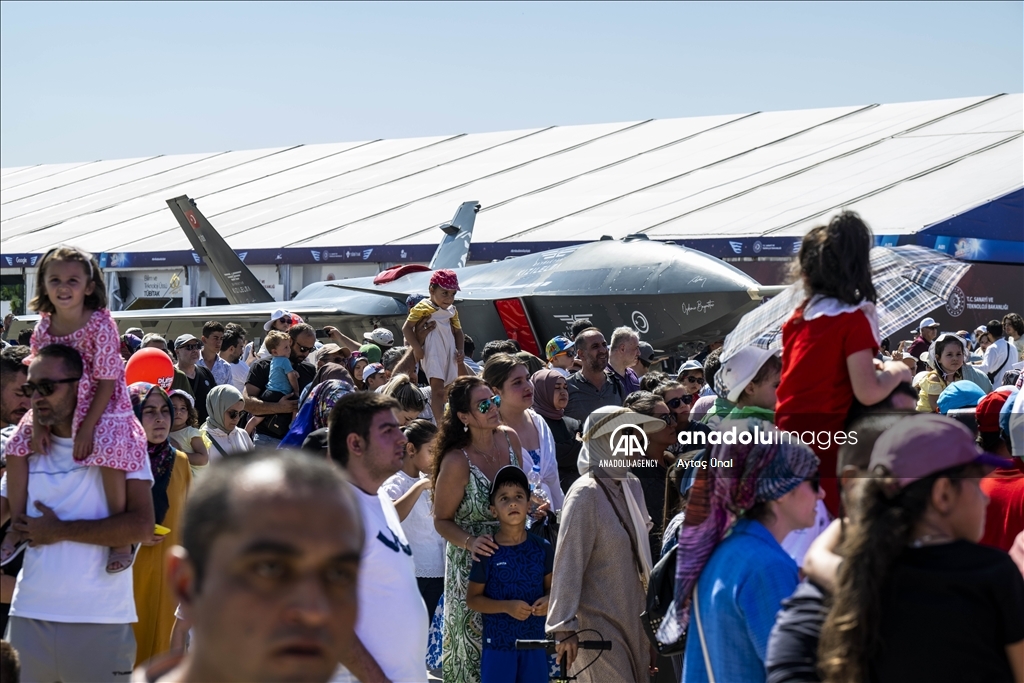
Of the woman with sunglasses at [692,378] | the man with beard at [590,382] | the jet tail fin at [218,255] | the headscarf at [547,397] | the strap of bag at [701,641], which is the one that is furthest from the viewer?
the jet tail fin at [218,255]

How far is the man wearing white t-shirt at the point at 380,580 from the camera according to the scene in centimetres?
327

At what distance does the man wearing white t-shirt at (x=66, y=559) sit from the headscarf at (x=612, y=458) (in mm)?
1941

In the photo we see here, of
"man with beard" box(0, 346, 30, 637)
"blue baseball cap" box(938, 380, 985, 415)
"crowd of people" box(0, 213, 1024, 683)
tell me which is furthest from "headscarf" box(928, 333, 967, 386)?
"man with beard" box(0, 346, 30, 637)

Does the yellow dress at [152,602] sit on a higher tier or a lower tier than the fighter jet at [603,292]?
lower

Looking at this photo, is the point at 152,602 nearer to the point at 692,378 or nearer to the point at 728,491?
the point at 728,491

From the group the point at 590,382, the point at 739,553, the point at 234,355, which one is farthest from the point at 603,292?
the point at 739,553

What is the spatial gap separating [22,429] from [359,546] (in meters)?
2.95

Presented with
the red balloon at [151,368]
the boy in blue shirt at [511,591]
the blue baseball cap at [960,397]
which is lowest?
the boy in blue shirt at [511,591]

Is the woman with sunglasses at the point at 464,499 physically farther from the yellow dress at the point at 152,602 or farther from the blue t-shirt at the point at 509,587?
the yellow dress at the point at 152,602

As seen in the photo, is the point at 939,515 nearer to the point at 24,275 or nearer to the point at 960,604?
the point at 960,604

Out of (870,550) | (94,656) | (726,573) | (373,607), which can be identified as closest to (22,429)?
(94,656)

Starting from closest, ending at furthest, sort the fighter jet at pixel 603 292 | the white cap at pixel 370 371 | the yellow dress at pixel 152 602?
the yellow dress at pixel 152 602, the white cap at pixel 370 371, the fighter jet at pixel 603 292

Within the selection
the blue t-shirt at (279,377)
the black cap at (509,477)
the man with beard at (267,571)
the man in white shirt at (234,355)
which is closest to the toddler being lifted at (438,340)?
the blue t-shirt at (279,377)

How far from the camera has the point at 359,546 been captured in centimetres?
153
